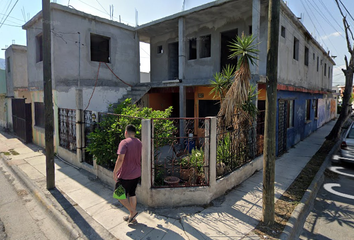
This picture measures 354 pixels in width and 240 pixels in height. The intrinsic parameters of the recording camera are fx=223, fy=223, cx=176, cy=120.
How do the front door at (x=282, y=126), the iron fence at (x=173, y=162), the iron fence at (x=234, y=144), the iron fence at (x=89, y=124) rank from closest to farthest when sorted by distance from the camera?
the iron fence at (x=173, y=162) < the iron fence at (x=234, y=144) < the iron fence at (x=89, y=124) < the front door at (x=282, y=126)

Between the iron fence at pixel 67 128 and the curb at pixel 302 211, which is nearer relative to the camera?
the curb at pixel 302 211

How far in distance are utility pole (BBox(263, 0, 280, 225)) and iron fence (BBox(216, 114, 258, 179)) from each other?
1.50 meters

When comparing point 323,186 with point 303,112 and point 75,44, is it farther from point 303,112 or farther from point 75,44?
point 75,44

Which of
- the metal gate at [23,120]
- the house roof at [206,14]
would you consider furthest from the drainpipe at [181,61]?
the metal gate at [23,120]

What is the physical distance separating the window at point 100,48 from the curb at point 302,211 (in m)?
9.65

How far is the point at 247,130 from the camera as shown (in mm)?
6980

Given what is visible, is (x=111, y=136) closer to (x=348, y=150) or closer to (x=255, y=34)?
(x=255, y=34)

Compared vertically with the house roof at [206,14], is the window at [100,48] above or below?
below

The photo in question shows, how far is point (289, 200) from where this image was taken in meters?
5.24

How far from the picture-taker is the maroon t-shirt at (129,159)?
399 centimetres

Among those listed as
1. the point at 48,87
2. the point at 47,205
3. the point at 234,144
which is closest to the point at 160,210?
the point at 47,205

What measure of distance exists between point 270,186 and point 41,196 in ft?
16.8

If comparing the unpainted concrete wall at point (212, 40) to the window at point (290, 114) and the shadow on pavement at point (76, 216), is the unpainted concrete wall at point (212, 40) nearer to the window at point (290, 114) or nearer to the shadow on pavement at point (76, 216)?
the window at point (290, 114)

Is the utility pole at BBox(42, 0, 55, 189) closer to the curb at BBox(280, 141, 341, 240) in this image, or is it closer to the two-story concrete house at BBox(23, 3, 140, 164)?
the two-story concrete house at BBox(23, 3, 140, 164)
